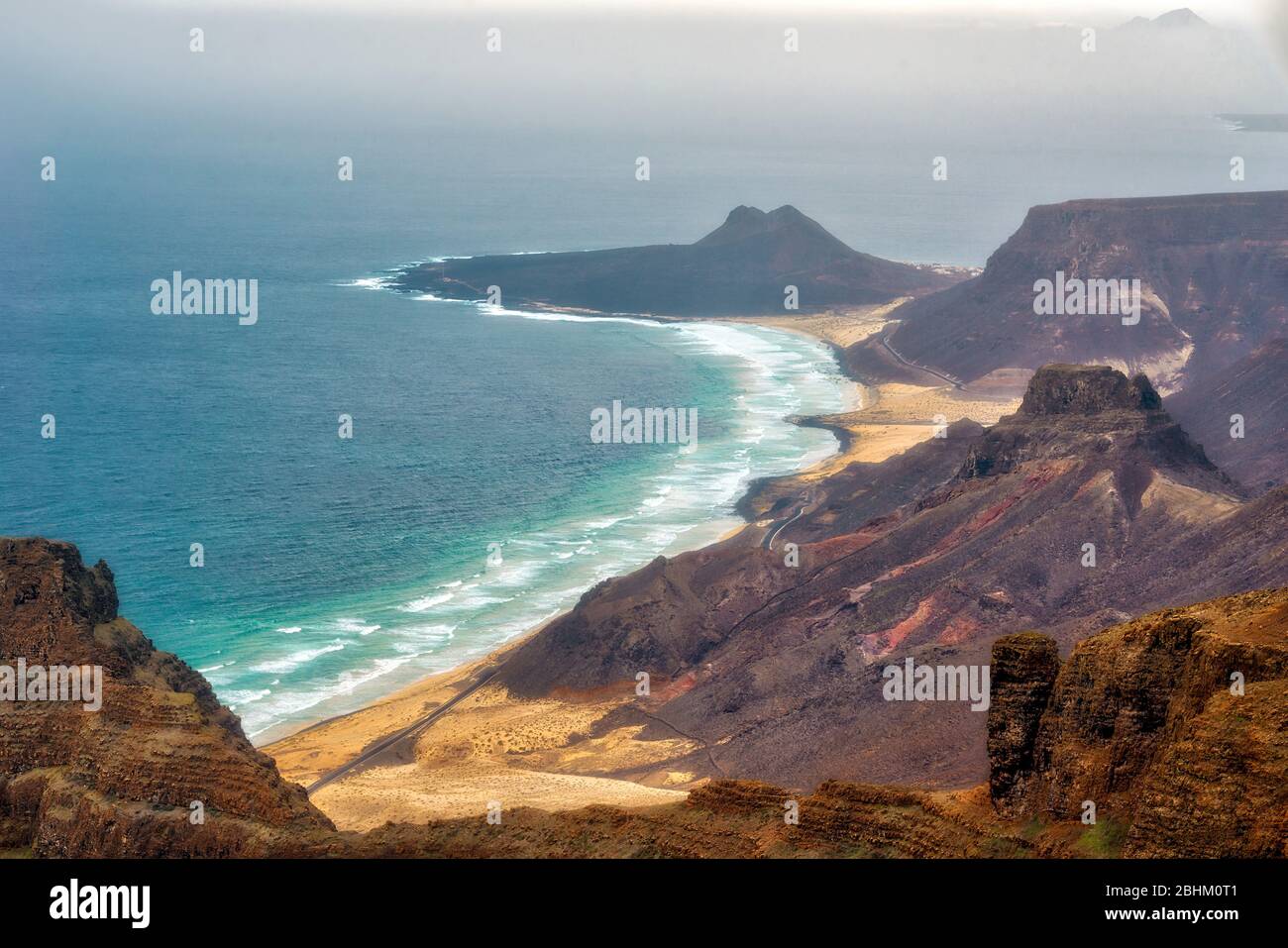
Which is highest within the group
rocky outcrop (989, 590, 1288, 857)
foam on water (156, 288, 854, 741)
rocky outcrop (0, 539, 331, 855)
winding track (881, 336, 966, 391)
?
winding track (881, 336, 966, 391)

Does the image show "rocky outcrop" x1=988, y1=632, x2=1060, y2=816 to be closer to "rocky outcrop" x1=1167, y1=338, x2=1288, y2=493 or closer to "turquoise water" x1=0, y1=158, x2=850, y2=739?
"turquoise water" x1=0, y1=158, x2=850, y2=739

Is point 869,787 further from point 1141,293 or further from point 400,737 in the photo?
point 1141,293

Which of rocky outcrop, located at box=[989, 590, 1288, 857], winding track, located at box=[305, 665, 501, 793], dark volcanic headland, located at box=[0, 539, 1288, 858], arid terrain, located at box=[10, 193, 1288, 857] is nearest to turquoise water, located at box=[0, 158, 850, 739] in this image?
winding track, located at box=[305, 665, 501, 793]

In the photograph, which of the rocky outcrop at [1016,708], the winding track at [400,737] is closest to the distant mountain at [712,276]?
the winding track at [400,737]

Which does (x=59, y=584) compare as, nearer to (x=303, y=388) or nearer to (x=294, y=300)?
(x=303, y=388)

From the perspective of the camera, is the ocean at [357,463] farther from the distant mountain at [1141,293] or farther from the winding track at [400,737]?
the distant mountain at [1141,293]

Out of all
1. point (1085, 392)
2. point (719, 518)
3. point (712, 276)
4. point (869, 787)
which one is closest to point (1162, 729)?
point (869, 787)
